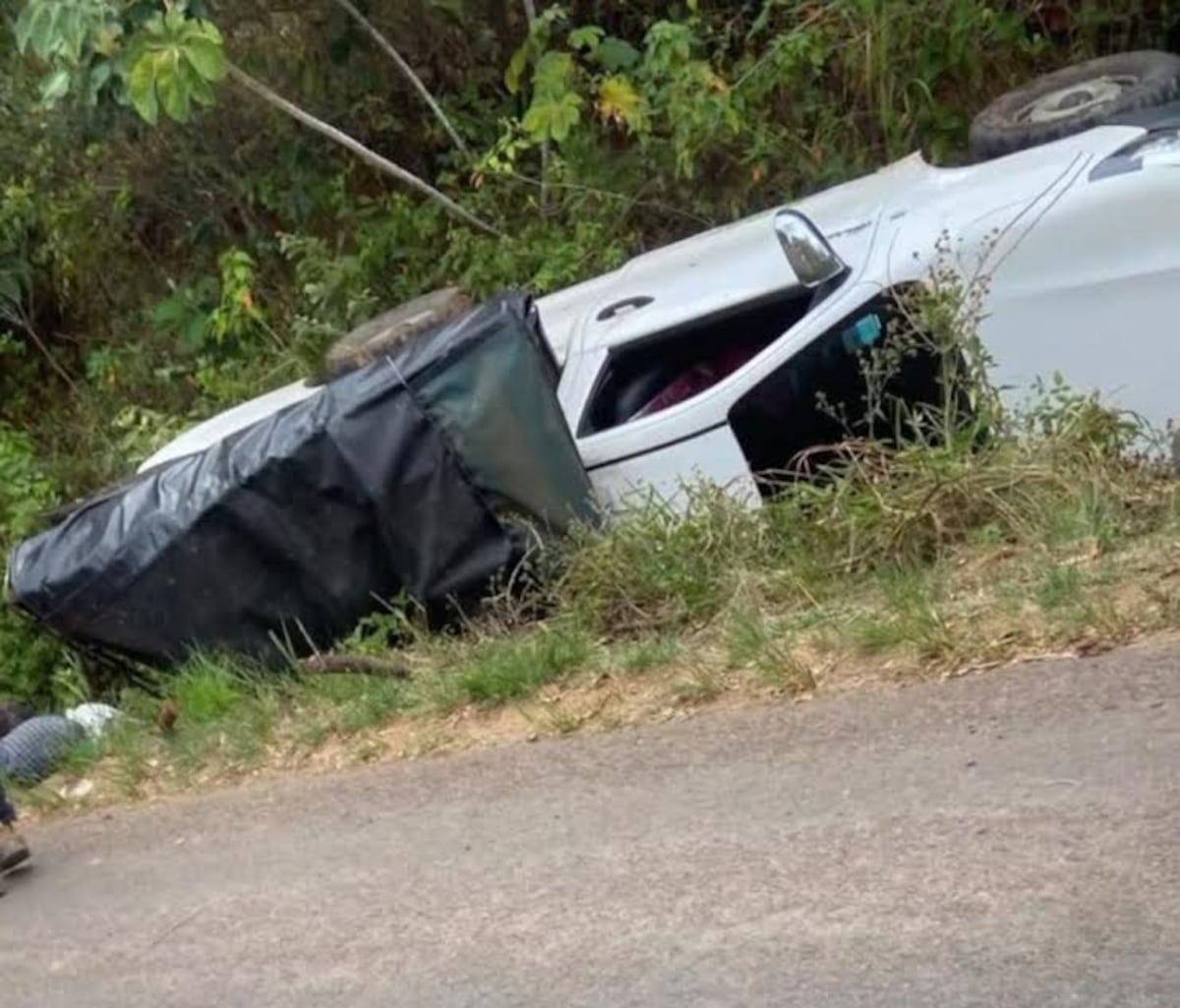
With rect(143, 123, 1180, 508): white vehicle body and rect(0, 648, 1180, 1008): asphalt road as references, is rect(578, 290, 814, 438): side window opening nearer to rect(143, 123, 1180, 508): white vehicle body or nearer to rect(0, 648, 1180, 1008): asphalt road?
rect(143, 123, 1180, 508): white vehicle body

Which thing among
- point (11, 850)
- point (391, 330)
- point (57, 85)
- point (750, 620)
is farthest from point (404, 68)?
point (11, 850)

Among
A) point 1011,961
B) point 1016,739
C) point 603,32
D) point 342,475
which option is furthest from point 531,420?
point 603,32

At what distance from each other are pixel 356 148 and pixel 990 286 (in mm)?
5047

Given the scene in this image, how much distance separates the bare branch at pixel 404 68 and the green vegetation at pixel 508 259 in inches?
1.8

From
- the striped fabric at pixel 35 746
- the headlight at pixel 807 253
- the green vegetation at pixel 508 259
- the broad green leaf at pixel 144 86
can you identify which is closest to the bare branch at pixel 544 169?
the green vegetation at pixel 508 259

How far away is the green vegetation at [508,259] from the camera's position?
634cm

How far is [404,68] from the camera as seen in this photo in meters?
11.4

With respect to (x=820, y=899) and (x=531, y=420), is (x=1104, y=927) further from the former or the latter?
(x=531, y=420)

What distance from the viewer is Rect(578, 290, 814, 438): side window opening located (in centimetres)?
733

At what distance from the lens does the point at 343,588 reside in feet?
24.7

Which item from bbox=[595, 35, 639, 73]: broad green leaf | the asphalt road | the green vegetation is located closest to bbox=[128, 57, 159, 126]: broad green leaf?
the green vegetation

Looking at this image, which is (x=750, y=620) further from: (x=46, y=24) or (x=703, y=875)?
(x=46, y=24)

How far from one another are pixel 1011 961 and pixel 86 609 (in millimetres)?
4613

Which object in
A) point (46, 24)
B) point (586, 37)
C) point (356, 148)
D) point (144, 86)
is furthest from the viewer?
point (356, 148)
